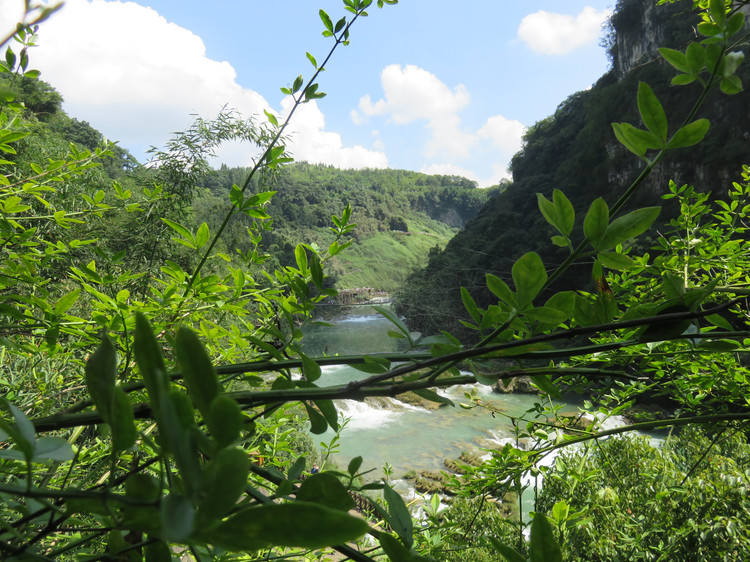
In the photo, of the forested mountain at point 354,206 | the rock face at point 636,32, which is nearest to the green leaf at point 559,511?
the forested mountain at point 354,206

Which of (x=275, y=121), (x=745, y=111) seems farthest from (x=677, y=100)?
(x=275, y=121)

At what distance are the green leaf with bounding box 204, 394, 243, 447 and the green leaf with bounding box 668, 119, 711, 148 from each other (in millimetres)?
214

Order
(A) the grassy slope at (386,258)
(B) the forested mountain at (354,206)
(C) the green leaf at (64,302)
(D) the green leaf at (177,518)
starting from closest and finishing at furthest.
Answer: (D) the green leaf at (177,518), (C) the green leaf at (64,302), (B) the forested mountain at (354,206), (A) the grassy slope at (386,258)

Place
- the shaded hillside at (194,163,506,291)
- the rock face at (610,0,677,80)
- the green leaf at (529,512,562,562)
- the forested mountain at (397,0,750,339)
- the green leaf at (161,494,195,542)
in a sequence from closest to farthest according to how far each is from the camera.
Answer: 1. the green leaf at (161,494,195,542)
2. the green leaf at (529,512,562,562)
3. the forested mountain at (397,0,750,339)
4. the rock face at (610,0,677,80)
5. the shaded hillside at (194,163,506,291)

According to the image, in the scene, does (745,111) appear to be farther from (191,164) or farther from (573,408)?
(191,164)

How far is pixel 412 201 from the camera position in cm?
3569

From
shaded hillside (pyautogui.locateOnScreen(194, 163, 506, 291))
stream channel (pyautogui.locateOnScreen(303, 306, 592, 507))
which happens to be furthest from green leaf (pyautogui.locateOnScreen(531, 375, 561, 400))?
shaded hillside (pyautogui.locateOnScreen(194, 163, 506, 291))

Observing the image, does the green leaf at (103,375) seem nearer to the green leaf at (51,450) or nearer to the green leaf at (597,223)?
the green leaf at (51,450)

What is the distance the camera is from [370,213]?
95.1 ft

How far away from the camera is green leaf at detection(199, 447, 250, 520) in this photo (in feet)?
0.27

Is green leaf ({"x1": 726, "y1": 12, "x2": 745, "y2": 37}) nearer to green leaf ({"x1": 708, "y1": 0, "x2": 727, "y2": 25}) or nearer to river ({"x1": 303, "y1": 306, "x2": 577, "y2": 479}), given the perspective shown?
green leaf ({"x1": 708, "y1": 0, "x2": 727, "y2": 25})

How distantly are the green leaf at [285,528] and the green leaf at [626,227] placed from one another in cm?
17

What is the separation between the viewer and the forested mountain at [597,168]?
9.98 m

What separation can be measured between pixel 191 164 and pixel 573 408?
7.71m
